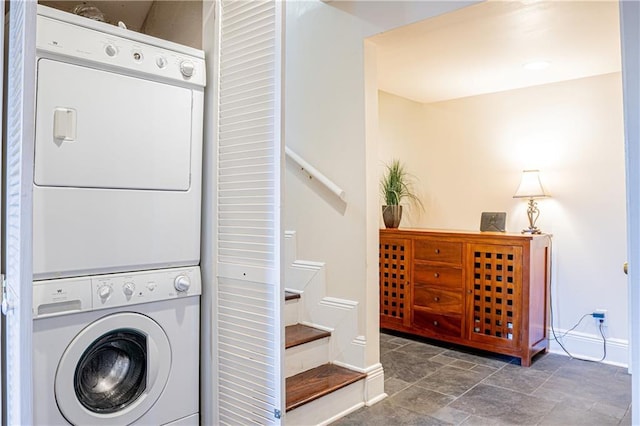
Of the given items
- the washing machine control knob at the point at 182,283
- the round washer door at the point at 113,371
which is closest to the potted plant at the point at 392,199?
the washing machine control knob at the point at 182,283

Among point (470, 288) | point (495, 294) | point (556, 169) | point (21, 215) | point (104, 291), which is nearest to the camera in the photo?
point (21, 215)

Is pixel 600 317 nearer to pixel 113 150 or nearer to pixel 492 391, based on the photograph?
pixel 492 391

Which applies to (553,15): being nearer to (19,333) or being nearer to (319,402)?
(319,402)

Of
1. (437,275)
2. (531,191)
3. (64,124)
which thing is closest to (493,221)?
(531,191)

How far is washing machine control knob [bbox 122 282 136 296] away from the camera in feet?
5.72

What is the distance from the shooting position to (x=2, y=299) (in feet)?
5.24

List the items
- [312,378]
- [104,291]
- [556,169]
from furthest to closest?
1. [556,169]
2. [312,378]
3. [104,291]

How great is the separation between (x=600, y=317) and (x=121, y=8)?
3844mm

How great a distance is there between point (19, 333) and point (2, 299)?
1.05ft

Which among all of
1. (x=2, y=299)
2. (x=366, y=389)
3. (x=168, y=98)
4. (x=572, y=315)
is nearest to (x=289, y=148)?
(x=168, y=98)

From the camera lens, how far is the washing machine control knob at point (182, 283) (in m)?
1.89

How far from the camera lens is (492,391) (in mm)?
2756

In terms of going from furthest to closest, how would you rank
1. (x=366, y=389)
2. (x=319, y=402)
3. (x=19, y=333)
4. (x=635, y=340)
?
1. (x=366, y=389)
2. (x=319, y=402)
3. (x=19, y=333)
4. (x=635, y=340)

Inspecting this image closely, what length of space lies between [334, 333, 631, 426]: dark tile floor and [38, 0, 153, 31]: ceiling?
2520 millimetres
